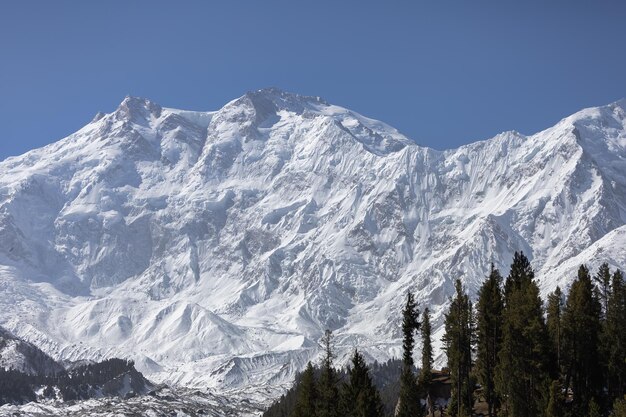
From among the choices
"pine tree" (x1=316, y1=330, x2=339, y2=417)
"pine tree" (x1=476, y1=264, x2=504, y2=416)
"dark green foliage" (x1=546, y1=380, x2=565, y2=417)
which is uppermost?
"pine tree" (x1=476, y1=264, x2=504, y2=416)

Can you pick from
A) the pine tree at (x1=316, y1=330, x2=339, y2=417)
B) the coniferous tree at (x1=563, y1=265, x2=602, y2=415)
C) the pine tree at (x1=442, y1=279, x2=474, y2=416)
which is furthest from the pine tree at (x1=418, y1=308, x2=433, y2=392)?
the coniferous tree at (x1=563, y1=265, x2=602, y2=415)

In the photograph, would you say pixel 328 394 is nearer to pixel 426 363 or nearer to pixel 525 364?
pixel 525 364

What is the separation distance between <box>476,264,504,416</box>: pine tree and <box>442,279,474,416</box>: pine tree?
278 centimetres

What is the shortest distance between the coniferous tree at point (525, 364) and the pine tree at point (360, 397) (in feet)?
47.0

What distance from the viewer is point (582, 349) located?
10681 cm

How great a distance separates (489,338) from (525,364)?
11.6m

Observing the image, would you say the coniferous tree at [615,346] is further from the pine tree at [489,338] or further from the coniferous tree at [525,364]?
the pine tree at [489,338]

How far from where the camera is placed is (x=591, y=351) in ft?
351

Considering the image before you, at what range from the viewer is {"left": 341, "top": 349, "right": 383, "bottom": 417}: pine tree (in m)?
104

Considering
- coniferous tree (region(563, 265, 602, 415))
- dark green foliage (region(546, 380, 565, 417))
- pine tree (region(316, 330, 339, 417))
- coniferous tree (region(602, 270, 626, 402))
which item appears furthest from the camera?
pine tree (region(316, 330, 339, 417))

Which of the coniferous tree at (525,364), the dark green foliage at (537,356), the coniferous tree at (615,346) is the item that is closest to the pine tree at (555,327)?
the dark green foliage at (537,356)

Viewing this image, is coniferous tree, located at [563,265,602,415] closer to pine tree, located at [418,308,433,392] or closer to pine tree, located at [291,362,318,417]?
pine tree, located at [418,308,433,392]

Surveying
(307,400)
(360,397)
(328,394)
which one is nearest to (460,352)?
(328,394)

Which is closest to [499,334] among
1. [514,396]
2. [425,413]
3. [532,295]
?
[532,295]
